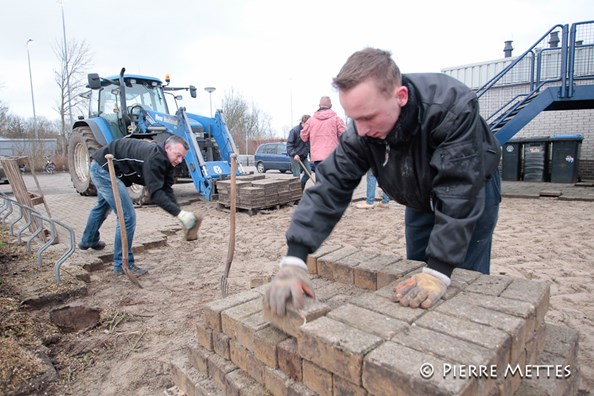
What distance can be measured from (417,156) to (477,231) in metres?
0.69

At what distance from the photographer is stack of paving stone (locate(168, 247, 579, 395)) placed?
131 centimetres

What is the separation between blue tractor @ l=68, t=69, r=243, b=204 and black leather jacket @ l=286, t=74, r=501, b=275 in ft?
21.5

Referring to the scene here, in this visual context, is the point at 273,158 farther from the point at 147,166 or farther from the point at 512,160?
the point at 147,166

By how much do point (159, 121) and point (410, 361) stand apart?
8.45 meters

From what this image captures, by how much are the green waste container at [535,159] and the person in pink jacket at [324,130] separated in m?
7.91

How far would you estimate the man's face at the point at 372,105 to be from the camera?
1.64 m

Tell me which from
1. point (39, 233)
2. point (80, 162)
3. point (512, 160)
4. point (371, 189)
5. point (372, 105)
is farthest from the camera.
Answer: point (512, 160)

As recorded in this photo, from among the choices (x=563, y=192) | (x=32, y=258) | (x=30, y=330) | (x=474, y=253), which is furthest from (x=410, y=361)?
(x=563, y=192)

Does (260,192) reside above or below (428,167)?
below

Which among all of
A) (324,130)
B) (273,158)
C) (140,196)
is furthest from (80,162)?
(273,158)

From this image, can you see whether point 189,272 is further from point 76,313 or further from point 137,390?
point 137,390

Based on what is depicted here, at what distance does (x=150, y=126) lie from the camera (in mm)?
8867

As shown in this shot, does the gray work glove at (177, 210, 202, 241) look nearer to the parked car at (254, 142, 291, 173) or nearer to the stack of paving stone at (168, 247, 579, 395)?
the stack of paving stone at (168, 247, 579, 395)

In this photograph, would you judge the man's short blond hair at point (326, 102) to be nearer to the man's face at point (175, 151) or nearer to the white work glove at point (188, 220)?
the man's face at point (175, 151)
